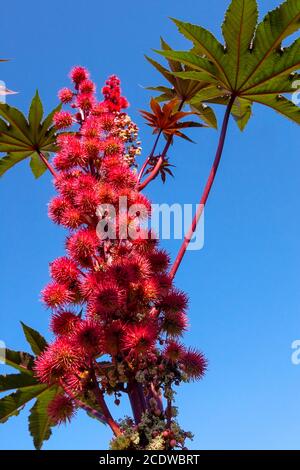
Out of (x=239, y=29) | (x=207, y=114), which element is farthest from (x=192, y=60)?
(x=207, y=114)

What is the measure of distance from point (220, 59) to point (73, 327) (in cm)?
254

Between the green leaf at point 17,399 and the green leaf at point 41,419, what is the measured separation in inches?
4.6

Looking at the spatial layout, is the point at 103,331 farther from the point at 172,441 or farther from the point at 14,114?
the point at 14,114

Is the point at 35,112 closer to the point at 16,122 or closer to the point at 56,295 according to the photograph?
the point at 16,122

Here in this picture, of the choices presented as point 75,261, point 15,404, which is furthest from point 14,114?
point 15,404

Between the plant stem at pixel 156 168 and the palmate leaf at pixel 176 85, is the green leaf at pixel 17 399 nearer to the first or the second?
the plant stem at pixel 156 168

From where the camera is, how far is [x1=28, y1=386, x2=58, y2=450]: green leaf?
523cm

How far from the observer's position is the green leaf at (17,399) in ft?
16.5

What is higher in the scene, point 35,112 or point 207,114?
point 207,114

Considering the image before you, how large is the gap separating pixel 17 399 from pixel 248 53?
3640 millimetres

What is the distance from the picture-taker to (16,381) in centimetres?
497

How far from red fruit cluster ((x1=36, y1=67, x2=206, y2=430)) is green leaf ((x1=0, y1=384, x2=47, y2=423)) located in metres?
1.00

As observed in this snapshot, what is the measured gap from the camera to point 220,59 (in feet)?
15.7

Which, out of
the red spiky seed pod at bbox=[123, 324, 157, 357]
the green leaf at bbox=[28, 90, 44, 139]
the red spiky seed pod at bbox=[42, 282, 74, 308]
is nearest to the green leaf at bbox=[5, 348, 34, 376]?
the red spiky seed pod at bbox=[42, 282, 74, 308]
